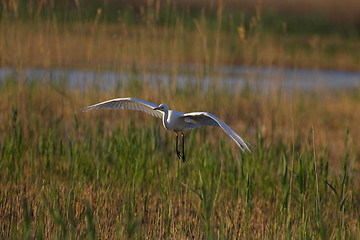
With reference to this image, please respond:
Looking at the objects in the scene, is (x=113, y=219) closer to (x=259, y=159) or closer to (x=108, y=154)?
(x=108, y=154)

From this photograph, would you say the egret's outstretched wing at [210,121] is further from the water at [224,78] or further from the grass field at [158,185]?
the water at [224,78]

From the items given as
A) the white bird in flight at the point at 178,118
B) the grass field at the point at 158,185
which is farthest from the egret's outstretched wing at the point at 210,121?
the grass field at the point at 158,185

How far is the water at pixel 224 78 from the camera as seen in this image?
525 cm

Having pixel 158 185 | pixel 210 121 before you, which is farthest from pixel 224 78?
pixel 210 121

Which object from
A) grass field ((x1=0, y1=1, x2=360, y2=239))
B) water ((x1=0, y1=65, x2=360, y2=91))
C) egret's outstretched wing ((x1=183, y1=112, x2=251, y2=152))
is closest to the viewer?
egret's outstretched wing ((x1=183, y1=112, x2=251, y2=152))

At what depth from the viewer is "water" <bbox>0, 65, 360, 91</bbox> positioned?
5.25 meters

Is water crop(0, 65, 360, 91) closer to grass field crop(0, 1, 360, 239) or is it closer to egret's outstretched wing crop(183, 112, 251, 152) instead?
grass field crop(0, 1, 360, 239)

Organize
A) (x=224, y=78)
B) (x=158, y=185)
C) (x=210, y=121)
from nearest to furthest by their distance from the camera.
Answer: (x=210, y=121) → (x=158, y=185) → (x=224, y=78)

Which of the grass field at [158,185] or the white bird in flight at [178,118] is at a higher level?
the white bird in flight at [178,118]

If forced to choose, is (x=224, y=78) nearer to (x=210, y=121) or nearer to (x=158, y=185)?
(x=158, y=185)

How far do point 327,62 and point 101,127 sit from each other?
14377mm

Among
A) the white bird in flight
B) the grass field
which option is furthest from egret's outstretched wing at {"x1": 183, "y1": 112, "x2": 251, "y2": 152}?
the grass field

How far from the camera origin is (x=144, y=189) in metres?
3.55

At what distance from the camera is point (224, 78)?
10180 mm
